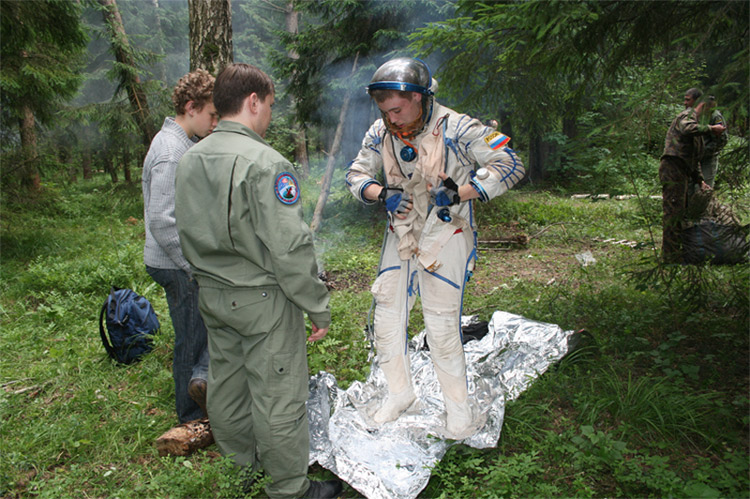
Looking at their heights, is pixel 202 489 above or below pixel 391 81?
below

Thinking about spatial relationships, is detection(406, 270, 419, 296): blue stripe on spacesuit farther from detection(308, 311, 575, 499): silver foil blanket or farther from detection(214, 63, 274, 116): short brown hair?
detection(214, 63, 274, 116): short brown hair

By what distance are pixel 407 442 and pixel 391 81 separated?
2234 millimetres

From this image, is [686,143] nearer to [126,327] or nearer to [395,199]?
[395,199]

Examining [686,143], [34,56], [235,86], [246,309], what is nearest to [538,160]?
[686,143]

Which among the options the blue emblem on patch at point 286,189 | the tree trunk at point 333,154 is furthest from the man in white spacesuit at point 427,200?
the tree trunk at point 333,154

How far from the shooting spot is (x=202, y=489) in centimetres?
245

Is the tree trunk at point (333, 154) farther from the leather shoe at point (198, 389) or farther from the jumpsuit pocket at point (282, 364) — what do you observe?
the jumpsuit pocket at point (282, 364)

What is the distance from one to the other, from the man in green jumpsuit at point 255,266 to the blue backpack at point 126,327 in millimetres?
1993

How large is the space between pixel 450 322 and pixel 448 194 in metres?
0.80

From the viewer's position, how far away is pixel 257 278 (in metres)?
2.20

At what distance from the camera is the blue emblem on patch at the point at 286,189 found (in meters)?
2.08

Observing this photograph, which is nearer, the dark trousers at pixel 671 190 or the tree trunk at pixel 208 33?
the tree trunk at pixel 208 33

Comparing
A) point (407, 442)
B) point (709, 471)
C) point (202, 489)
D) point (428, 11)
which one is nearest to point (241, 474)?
point (202, 489)

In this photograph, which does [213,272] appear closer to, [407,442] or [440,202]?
[440,202]
